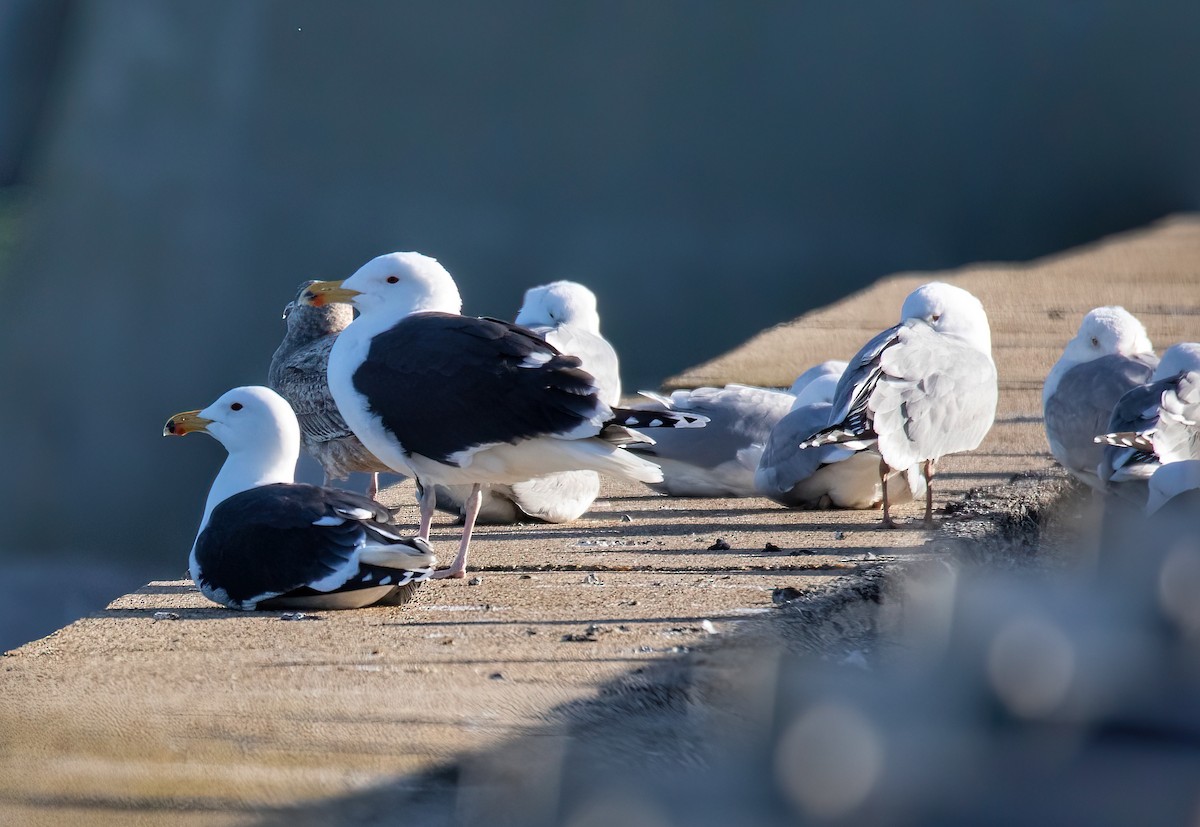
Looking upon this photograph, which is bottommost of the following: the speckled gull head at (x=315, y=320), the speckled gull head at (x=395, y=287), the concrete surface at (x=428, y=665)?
the concrete surface at (x=428, y=665)

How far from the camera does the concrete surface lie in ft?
10.9

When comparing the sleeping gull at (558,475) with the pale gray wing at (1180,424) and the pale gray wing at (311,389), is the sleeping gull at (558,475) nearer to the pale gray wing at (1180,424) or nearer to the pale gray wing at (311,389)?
the pale gray wing at (311,389)

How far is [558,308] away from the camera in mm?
7418

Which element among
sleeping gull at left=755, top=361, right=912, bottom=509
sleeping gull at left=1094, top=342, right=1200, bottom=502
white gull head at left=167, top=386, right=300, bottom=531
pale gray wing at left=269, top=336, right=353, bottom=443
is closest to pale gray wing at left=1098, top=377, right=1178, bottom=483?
sleeping gull at left=1094, top=342, right=1200, bottom=502

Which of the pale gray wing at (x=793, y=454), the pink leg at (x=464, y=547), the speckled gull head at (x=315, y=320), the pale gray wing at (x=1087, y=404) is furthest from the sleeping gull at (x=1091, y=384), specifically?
the speckled gull head at (x=315, y=320)

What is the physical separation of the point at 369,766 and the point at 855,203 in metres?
12.6

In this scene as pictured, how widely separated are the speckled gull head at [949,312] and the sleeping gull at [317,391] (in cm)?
239

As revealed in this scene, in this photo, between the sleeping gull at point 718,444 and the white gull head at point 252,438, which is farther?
the sleeping gull at point 718,444

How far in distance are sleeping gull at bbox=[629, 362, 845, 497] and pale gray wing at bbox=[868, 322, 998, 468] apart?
0.87m

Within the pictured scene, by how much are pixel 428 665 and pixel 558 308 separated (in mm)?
3595

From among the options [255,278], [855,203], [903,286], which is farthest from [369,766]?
[855,203]

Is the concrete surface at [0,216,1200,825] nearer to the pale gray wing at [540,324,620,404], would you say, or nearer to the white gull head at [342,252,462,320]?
the pale gray wing at [540,324,620,404]

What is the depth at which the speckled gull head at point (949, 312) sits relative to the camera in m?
6.39

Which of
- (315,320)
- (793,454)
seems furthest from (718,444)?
(315,320)
